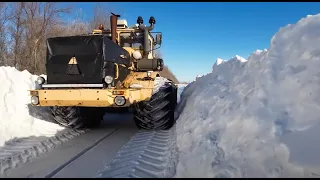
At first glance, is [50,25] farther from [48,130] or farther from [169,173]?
[169,173]

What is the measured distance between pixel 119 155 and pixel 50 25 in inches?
631

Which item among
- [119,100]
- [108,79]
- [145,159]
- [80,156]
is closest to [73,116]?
[108,79]

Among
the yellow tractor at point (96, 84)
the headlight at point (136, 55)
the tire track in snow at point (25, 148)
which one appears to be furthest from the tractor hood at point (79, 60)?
the headlight at point (136, 55)

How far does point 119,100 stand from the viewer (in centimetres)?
588

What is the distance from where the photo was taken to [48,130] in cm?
715

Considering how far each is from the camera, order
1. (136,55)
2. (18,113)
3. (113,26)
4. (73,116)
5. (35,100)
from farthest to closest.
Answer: (136,55), (113,26), (73,116), (18,113), (35,100)

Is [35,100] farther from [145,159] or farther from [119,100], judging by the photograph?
[145,159]

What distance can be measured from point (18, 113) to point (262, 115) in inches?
217

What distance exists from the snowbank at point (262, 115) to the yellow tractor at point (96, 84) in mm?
1116

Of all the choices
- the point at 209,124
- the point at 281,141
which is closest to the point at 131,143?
the point at 209,124

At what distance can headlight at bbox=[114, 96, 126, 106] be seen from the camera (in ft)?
19.2

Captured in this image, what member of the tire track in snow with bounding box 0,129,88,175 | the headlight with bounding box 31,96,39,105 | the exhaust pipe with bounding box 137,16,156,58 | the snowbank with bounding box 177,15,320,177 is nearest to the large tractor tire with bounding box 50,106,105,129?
the tire track in snow with bounding box 0,129,88,175

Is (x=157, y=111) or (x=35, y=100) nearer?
(x=35, y=100)

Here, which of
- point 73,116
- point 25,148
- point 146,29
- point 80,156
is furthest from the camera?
point 146,29
